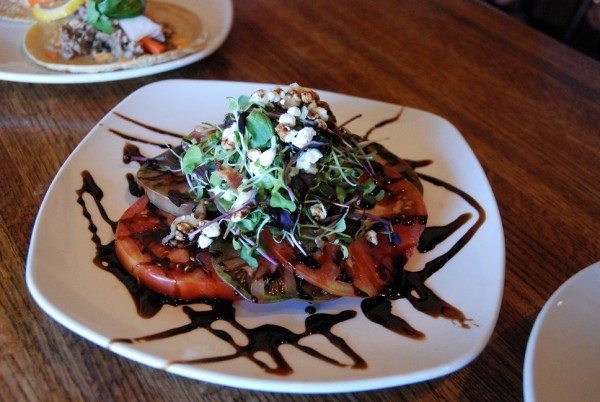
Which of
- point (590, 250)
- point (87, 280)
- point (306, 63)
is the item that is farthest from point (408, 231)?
point (306, 63)

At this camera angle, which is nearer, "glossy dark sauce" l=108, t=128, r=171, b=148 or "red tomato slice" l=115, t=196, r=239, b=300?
"red tomato slice" l=115, t=196, r=239, b=300

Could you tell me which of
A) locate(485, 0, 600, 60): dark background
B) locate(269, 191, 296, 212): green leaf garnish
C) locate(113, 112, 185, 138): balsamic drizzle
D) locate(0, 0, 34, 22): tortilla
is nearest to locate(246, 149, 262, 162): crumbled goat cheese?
locate(269, 191, 296, 212): green leaf garnish

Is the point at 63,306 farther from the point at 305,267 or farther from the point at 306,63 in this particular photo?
the point at 306,63

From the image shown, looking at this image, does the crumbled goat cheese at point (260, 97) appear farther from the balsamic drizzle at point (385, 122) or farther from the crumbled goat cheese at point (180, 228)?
the balsamic drizzle at point (385, 122)

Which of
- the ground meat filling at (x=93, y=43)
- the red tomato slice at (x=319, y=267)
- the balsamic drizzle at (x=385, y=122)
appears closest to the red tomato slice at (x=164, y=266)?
the red tomato slice at (x=319, y=267)

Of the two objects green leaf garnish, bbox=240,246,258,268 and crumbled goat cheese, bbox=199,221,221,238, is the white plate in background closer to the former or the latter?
green leaf garnish, bbox=240,246,258,268

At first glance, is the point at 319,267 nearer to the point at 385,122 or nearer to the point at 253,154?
the point at 253,154
